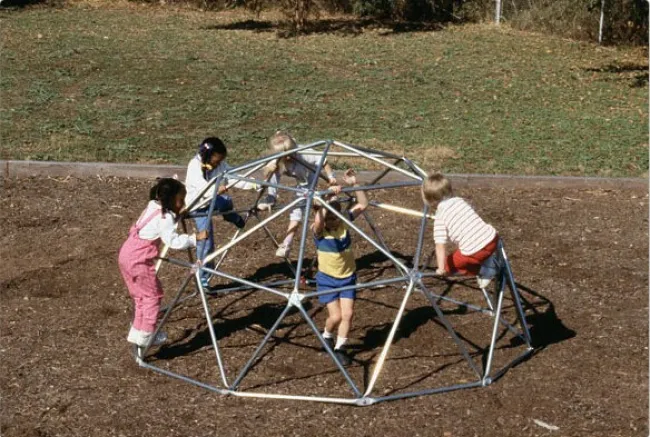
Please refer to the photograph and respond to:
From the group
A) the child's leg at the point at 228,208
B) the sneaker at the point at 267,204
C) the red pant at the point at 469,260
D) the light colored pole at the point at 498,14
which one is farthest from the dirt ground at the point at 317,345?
the light colored pole at the point at 498,14

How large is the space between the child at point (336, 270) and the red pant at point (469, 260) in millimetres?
692

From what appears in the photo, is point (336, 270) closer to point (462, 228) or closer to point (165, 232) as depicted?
point (462, 228)

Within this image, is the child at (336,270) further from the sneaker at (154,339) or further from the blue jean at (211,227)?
the blue jean at (211,227)

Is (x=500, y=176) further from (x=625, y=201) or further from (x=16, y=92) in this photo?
(x=16, y=92)

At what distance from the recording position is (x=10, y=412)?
5246 millimetres

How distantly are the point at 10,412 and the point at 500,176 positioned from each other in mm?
6013

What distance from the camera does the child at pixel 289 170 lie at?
6801mm

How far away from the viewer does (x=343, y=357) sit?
5898 mm

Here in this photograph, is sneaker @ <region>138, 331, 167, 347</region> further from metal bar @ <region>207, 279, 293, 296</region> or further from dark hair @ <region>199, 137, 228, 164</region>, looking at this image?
dark hair @ <region>199, 137, 228, 164</region>

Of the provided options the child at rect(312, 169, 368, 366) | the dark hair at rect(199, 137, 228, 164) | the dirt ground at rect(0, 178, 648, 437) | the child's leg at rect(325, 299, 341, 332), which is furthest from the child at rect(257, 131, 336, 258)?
the child's leg at rect(325, 299, 341, 332)

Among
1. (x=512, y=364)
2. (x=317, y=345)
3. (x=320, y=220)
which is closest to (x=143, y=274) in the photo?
(x=320, y=220)

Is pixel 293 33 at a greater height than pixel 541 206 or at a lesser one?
greater

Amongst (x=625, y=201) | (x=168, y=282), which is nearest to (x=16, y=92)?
(x=168, y=282)

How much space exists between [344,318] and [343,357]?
0.26 meters
